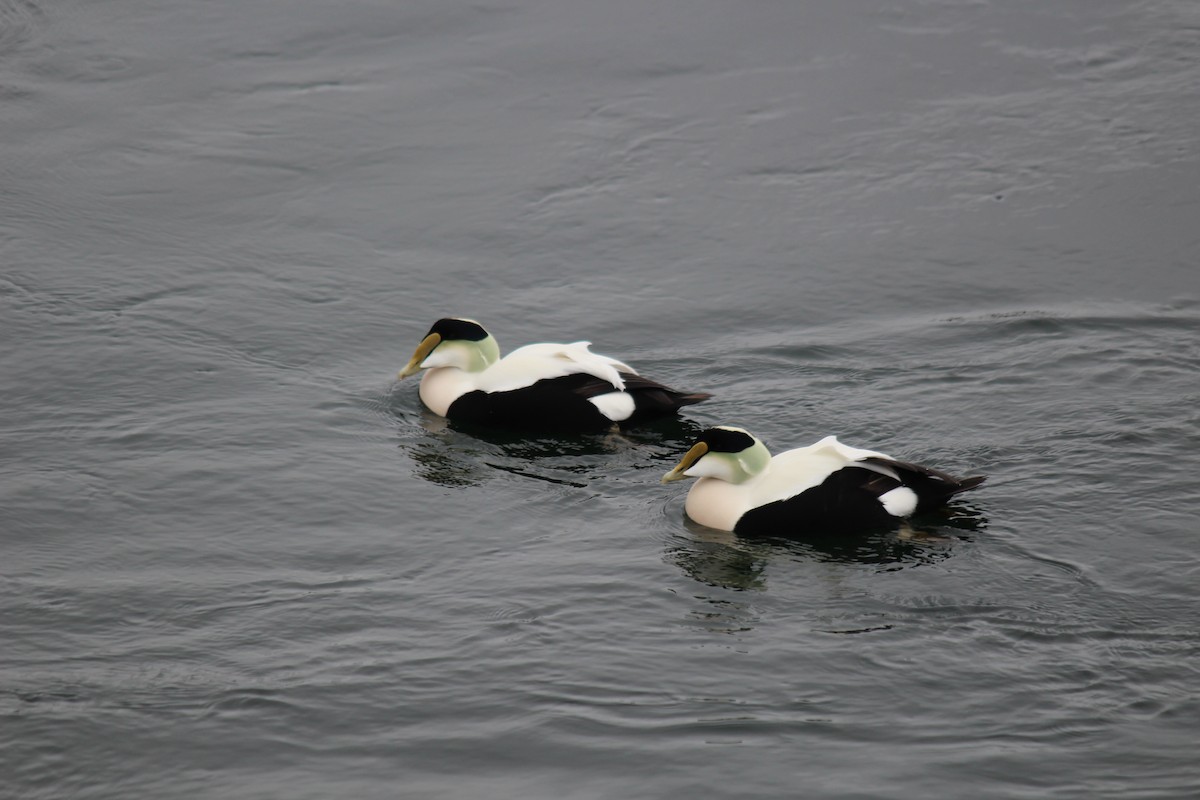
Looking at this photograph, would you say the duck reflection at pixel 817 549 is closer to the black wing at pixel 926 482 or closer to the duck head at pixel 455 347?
the black wing at pixel 926 482

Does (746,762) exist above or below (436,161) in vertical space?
below

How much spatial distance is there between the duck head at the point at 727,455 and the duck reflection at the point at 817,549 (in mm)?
291

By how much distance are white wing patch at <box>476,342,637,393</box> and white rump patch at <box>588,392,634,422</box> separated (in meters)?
0.09

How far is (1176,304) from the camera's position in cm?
1049

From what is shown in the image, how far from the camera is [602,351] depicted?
10.3 meters

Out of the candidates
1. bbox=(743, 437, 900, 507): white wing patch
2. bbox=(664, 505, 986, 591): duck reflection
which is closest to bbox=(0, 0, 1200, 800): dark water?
bbox=(664, 505, 986, 591): duck reflection

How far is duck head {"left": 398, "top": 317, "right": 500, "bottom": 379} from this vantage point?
9672mm

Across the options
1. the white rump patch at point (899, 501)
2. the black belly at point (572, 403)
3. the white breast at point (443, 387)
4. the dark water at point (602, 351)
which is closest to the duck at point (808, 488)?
the white rump patch at point (899, 501)

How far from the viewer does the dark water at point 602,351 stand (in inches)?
242

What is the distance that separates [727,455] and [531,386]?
162 centimetres

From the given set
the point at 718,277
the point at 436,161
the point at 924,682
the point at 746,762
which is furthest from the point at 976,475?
the point at 436,161

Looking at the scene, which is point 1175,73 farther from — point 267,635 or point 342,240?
point 267,635

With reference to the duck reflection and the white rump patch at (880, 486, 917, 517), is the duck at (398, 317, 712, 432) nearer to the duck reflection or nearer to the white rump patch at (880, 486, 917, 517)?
the duck reflection

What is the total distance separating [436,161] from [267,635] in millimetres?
7024
